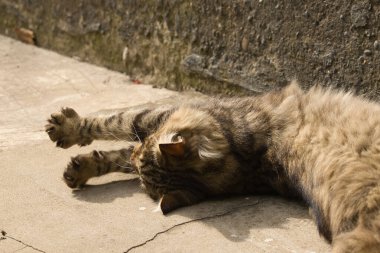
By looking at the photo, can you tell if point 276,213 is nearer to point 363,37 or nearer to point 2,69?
point 363,37

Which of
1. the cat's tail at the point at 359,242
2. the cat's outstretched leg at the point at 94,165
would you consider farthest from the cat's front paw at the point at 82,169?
the cat's tail at the point at 359,242

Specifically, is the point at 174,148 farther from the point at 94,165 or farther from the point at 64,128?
the point at 64,128

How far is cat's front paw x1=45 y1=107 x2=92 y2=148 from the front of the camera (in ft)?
14.4

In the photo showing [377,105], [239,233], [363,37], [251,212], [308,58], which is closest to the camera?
[239,233]

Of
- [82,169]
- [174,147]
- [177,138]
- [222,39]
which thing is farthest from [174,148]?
[222,39]

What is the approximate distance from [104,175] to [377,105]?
66.0 inches

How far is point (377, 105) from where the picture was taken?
13.3 ft

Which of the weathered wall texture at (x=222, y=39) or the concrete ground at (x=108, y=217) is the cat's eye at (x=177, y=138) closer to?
the concrete ground at (x=108, y=217)

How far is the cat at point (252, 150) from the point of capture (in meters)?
3.44

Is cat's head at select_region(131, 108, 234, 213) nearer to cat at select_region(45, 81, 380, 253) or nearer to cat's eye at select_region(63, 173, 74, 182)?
cat at select_region(45, 81, 380, 253)

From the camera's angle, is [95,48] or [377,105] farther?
[95,48]

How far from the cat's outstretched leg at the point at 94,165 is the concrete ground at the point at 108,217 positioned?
54mm

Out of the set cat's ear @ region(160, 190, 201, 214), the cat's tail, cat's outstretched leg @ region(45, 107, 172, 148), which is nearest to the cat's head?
cat's ear @ region(160, 190, 201, 214)

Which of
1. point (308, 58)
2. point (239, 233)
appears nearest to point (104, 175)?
point (239, 233)
